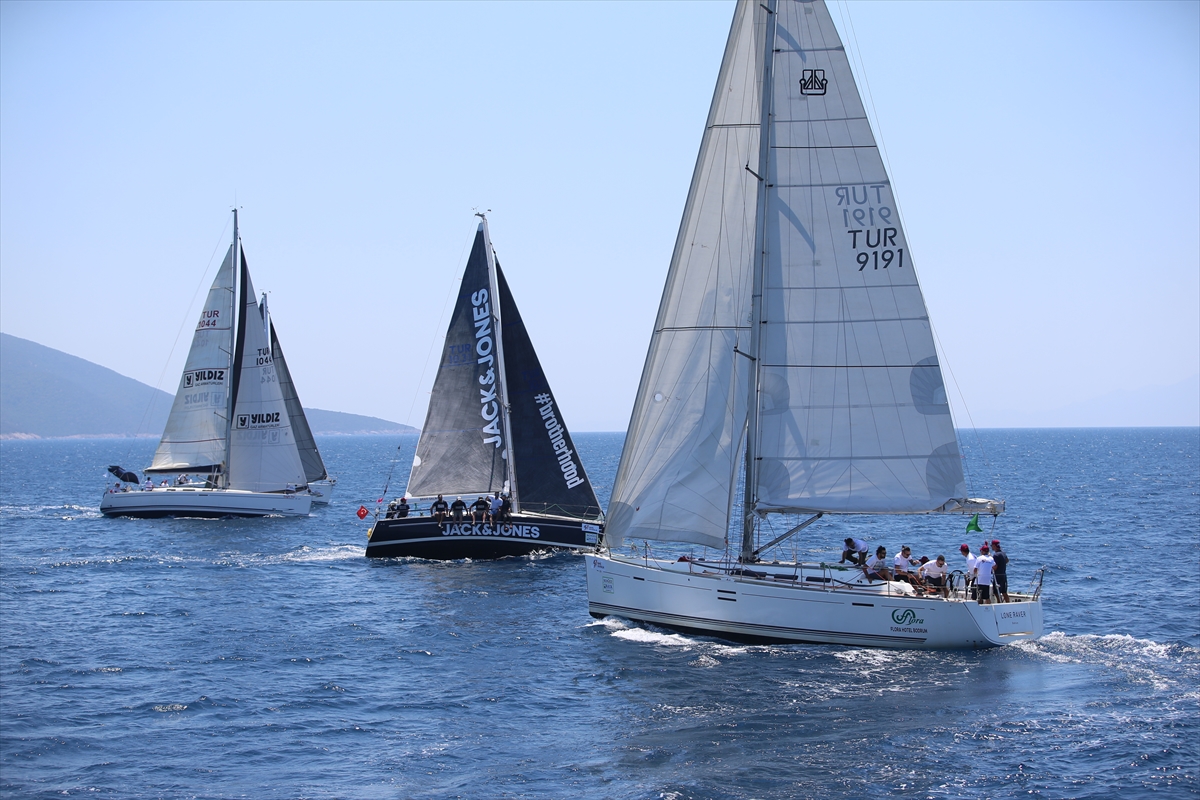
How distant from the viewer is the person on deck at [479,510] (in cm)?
3528

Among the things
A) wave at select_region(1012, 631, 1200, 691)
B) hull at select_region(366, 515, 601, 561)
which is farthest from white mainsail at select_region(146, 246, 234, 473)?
wave at select_region(1012, 631, 1200, 691)

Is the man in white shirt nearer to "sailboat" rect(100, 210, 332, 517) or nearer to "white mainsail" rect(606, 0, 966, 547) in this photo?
"white mainsail" rect(606, 0, 966, 547)

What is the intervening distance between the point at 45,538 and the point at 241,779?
32445 millimetres

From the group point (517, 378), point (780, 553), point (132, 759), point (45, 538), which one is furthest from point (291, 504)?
point (132, 759)

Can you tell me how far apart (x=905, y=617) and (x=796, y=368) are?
570cm

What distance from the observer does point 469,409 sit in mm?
37031

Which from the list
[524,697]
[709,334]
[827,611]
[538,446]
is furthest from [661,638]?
[538,446]

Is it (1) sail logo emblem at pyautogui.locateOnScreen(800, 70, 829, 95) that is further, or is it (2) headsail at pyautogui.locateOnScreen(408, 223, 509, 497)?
(2) headsail at pyautogui.locateOnScreen(408, 223, 509, 497)

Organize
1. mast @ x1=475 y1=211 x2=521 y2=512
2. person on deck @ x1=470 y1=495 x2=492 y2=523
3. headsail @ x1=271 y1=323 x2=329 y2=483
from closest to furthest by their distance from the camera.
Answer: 1. person on deck @ x1=470 y1=495 x2=492 y2=523
2. mast @ x1=475 y1=211 x2=521 y2=512
3. headsail @ x1=271 y1=323 x2=329 y2=483

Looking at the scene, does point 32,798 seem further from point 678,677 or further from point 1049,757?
point 1049,757

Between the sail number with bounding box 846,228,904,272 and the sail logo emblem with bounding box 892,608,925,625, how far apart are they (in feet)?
23.7

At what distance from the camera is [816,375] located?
73.5 feet

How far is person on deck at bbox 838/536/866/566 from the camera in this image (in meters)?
23.1

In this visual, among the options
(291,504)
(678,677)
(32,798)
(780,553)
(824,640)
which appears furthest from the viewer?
(291,504)
